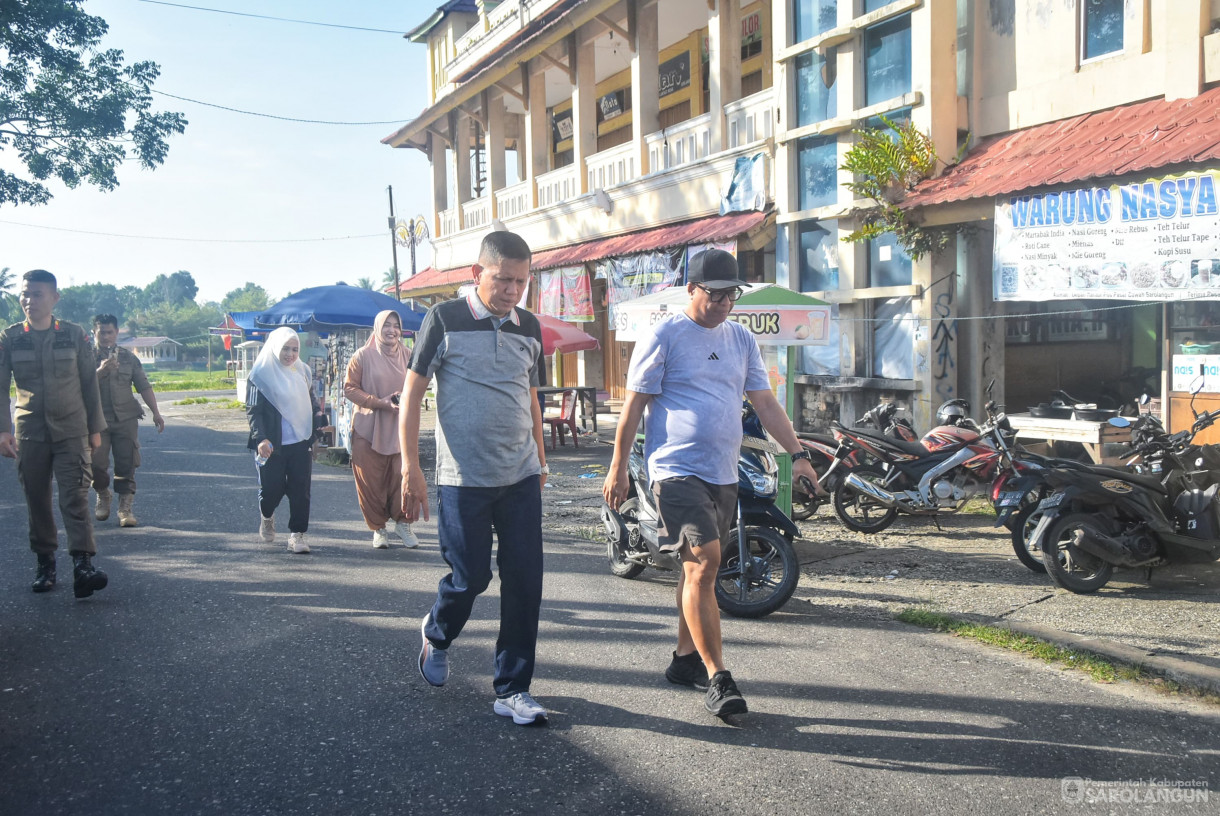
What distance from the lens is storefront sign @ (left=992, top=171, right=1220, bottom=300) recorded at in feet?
24.9

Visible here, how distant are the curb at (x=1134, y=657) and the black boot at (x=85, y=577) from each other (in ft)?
17.2

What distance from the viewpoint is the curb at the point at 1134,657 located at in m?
4.32

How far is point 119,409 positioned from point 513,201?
12564mm

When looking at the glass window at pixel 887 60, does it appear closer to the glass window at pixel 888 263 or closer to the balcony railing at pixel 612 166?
the glass window at pixel 888 263

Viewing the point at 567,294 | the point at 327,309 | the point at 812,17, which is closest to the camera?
the point at 812,17

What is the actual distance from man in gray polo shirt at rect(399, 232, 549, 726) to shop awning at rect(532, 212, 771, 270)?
9.12 m

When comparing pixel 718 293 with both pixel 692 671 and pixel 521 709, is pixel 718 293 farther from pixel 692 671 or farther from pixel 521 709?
pixel 521 709

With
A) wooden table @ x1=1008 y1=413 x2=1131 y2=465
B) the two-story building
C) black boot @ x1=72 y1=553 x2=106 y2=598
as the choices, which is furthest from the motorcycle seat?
black boot @ x1=72 y1=553 x2=106 y2=598

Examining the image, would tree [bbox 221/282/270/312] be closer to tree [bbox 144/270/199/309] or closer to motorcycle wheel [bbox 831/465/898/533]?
tree [bbox 144/270/199/309]

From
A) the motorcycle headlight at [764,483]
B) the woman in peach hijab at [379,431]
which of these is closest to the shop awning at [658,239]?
the woman in peach hijab at [379,431]

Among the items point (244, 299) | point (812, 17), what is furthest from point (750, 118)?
point (244, 299)

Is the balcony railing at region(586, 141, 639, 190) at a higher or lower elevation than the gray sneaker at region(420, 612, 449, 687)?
higher

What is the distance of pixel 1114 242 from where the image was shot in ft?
27.1

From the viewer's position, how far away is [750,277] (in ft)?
45.7
